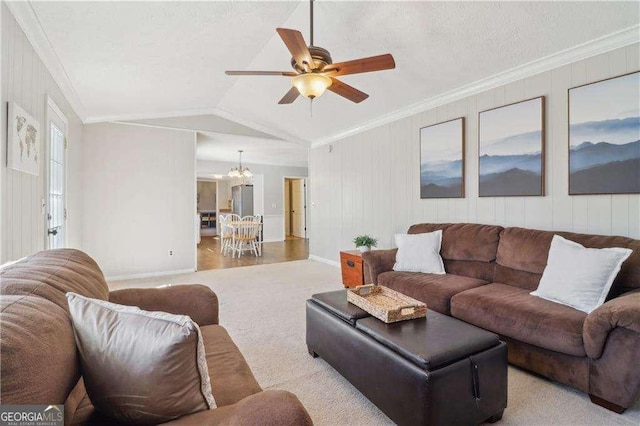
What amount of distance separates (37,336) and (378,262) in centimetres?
290

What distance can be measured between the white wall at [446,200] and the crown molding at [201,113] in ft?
2.24

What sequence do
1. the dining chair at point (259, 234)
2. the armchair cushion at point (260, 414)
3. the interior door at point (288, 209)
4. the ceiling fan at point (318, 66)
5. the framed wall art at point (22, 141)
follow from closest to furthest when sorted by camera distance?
the armchair cushion at point (260, 414) → the framed wall art at point (22, 141) → the ceiling fan at point (318, 66) → the dining chair at point (259, 234) → the interior door at point (288, 209)

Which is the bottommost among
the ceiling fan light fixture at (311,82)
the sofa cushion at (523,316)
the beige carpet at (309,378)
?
the beige carpet at (309,378)

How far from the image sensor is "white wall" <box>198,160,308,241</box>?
9.12 metres

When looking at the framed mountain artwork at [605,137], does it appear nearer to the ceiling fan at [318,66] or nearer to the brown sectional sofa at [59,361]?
the ceiling fan at [318,66]

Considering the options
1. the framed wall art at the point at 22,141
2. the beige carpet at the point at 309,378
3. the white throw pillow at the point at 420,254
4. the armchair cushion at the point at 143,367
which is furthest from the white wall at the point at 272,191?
the armchair cushion at the point at 143,367

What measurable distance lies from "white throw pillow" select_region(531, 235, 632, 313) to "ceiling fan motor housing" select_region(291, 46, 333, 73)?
86.6 inches

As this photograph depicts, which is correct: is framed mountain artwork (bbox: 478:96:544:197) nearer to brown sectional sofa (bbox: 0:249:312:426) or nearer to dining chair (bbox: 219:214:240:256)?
brown sectional sofa (bbox: 0:249:312:426)

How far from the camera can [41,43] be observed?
8.02 ft

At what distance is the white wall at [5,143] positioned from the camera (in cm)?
188

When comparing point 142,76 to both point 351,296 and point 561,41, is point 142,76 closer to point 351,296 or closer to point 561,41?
point 351,296

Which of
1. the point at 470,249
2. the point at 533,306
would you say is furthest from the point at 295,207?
the point at 533,306

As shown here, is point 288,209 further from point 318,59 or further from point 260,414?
point 260,414

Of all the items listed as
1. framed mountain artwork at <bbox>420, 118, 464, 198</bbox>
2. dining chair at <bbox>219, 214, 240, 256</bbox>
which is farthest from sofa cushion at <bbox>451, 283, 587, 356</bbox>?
dining chair at <bbox>219, 214, 240, 256</bbox>
